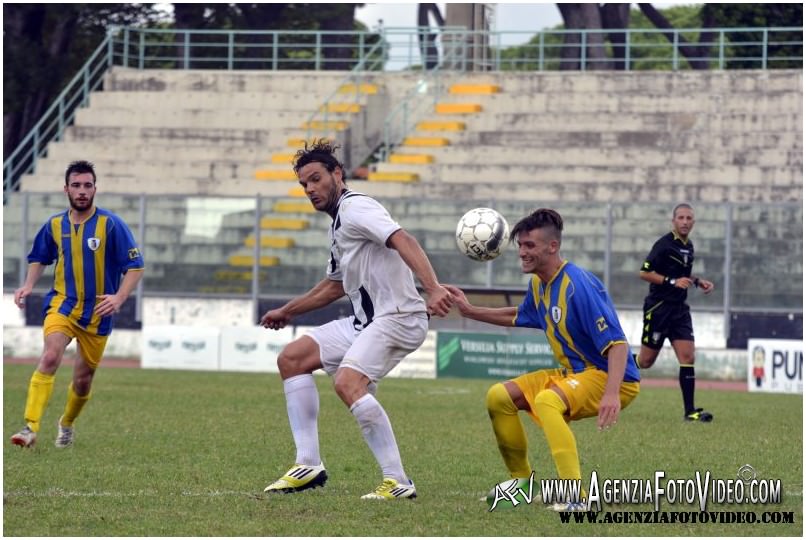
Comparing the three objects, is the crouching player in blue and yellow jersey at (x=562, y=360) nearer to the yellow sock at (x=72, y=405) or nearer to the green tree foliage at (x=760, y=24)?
the yellow sock at (x=72, y=405)

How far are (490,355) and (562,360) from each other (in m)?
15.1

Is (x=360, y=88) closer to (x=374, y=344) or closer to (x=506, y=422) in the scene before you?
(x=374, y=344)

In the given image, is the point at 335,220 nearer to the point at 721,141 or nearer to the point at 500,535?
the point at 500,535

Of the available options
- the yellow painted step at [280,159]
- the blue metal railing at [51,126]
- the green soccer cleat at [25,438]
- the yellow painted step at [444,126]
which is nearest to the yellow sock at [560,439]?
the green soccer cleat at [25,438]

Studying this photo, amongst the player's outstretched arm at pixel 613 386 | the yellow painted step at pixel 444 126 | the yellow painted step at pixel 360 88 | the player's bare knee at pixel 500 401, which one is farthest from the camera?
the yellow painted step at pixel 360 88

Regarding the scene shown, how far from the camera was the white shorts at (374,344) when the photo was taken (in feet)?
28.3

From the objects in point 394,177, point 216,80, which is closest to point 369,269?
point 394,177

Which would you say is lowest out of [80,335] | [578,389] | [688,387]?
[688,387]

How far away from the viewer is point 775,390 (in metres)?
21.6

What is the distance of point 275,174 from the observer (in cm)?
3158

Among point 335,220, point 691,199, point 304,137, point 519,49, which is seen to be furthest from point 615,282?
point 519,49

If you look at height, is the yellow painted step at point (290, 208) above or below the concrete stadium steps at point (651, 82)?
below

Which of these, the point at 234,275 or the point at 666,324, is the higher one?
the point at 666,324

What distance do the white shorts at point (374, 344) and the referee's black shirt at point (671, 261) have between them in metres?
7.02
